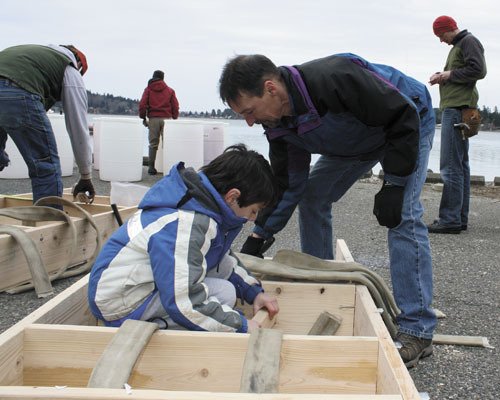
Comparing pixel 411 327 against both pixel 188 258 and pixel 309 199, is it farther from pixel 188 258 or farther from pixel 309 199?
pixel 188 258

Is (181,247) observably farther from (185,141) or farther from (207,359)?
(185,141)

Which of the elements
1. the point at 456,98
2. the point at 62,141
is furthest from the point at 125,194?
the point at 62,141

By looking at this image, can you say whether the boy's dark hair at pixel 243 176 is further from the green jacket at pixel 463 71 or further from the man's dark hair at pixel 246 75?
the green jacket at pixel 463 71

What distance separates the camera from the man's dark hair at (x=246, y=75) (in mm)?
2121

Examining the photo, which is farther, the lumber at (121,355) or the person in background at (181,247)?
the person in background at (181,247)

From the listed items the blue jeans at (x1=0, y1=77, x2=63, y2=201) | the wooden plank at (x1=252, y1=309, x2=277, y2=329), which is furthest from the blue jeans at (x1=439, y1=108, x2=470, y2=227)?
the blue jeans at (x1=0, y1=77, x2=63, y2=201)

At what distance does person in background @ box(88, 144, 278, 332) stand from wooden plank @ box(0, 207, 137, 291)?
4.43 ft

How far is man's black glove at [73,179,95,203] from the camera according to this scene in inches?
164

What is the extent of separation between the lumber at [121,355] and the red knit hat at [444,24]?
4.45 meters

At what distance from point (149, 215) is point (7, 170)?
7480 mm

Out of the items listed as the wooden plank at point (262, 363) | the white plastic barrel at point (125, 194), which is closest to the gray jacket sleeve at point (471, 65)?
the white plastic barrel at point (125, 194)

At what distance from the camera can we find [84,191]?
4.27 meters

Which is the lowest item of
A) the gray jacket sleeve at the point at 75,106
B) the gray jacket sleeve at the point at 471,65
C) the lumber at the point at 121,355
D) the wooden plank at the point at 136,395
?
the lumber at the point at 121,355

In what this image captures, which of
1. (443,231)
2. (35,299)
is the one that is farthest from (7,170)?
(443,231)
